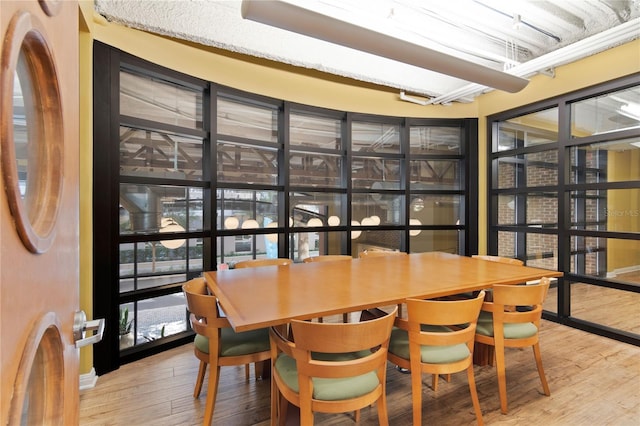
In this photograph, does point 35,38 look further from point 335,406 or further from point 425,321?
point 425,321

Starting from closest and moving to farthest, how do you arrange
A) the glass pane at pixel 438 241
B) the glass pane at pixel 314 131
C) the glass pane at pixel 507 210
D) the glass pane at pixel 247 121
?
the glass pane at pixel 247 121 → the glass pane at pixel 314 131 → the glass pane at pixel 507 210 → the glass pane at pixel 438 241

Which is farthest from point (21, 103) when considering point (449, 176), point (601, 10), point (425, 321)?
point (449, 176)

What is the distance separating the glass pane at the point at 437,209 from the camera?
4914 millimetres

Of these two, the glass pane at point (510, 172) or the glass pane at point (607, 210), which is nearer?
the glass pane at point (607, 210)

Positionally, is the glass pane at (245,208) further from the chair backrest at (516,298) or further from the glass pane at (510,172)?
the glass pane at (510,172)

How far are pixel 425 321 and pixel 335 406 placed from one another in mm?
692

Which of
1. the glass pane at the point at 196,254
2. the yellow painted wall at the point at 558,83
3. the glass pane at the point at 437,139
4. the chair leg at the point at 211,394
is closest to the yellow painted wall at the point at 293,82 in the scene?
the yellow painted wall at the point at 558,83

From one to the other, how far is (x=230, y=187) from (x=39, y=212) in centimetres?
305

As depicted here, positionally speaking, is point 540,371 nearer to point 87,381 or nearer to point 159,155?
point 87,381

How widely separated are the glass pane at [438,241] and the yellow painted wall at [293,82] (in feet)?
1.26

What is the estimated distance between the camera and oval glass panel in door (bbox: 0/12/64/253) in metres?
0.53

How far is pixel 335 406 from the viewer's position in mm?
1542

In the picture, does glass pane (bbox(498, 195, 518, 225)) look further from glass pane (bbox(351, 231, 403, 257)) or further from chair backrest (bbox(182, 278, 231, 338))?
chair backrest (bbox(182, 278, 231, 338))

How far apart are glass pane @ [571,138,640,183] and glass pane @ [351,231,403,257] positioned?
91.8 inches
